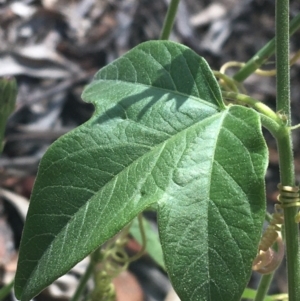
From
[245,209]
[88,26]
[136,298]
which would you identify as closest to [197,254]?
[245,209]

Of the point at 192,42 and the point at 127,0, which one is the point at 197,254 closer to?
the point at 192,42

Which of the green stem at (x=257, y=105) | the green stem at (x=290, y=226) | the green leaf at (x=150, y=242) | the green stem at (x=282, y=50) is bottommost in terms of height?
the green leaf at (x=150, y=242)

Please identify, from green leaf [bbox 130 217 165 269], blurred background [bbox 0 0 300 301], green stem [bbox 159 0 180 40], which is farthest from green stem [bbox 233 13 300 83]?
blurred background [bbox 0 0 300 301]

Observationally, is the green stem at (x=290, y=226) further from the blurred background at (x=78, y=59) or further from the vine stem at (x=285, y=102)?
the blurred background at (x=78, y=59)

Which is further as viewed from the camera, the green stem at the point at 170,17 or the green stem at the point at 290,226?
the green stem at the point at 170,17

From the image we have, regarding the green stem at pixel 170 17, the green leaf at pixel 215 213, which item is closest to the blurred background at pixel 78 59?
the green stem at pixel 170 17

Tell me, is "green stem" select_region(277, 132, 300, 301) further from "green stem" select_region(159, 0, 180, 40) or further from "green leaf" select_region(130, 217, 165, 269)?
"green leaf" select_region(130, 217, 165, 269)

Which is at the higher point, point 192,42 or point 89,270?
point 89,270

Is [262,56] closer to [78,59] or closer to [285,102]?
[285,102]
